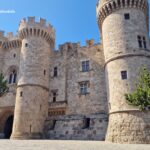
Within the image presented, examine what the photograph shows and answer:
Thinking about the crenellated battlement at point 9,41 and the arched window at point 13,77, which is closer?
the arched window at point 13,77

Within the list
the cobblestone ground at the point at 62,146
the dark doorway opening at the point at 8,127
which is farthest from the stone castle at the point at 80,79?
the cobblestone ground at the point at 62,146

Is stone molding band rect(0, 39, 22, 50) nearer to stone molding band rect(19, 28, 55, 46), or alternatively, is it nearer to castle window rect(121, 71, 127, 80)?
stone molding band rect(19, 28, 55, 46)

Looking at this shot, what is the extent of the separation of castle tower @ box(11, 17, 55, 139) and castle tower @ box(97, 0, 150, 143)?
7.35 meters

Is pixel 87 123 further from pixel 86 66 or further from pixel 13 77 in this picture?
pixel 13 77

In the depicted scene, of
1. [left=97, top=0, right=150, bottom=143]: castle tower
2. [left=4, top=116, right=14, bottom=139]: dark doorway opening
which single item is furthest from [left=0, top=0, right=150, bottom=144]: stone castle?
[left=4, top=116, right=14, bottom=139]: dark doorway opening

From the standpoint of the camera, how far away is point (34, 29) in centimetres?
2230

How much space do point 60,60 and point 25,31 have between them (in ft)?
17.9

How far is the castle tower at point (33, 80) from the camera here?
18672 mm

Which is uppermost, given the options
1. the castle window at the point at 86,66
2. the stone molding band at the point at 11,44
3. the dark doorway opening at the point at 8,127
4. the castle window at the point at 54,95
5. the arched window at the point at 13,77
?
A: the stone molding band at the point at 11,44

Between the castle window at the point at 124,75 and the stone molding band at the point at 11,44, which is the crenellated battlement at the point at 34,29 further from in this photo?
the castle window at the point at 124,75

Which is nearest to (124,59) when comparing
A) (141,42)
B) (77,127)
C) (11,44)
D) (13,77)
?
(141,42)

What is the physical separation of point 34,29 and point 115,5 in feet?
32.2

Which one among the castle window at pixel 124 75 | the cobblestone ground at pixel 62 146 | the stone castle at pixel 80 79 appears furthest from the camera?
the castle window at pixel 124 75

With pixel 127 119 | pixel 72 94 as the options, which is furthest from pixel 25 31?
pixel 127 119
